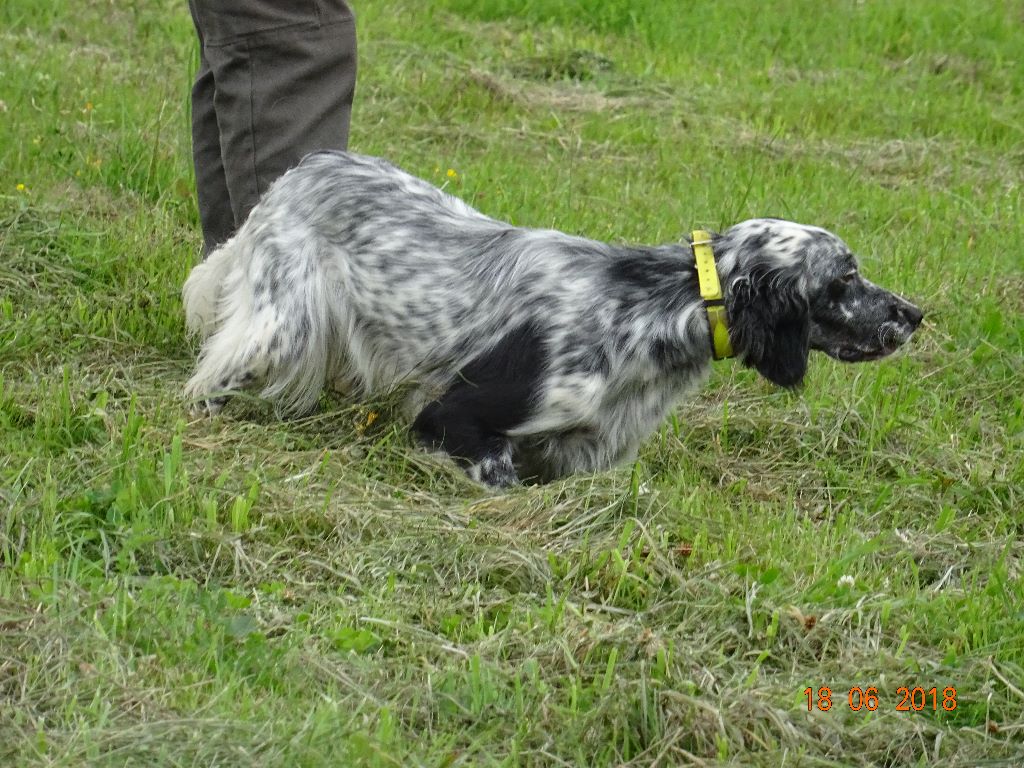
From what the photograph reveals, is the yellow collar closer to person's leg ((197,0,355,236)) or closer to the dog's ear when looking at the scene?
the dog's ear

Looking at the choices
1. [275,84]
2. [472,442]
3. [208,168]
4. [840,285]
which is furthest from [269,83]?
[840,285]

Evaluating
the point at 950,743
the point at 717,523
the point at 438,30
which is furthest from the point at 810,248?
the point at 438,30

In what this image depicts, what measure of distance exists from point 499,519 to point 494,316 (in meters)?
0.78

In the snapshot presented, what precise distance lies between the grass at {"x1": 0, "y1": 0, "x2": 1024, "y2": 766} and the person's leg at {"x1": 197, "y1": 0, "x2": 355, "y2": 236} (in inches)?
23.3

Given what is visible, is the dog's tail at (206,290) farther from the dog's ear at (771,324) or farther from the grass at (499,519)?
the dog's ear at (771,324)

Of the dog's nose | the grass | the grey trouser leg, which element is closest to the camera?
the grass

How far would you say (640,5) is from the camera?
35.2ft

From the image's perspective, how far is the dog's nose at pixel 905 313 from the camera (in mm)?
4984

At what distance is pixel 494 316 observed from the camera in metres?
4.94

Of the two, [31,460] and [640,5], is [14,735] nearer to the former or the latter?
[31,460]

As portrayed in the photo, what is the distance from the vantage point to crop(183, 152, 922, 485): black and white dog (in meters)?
4.75
